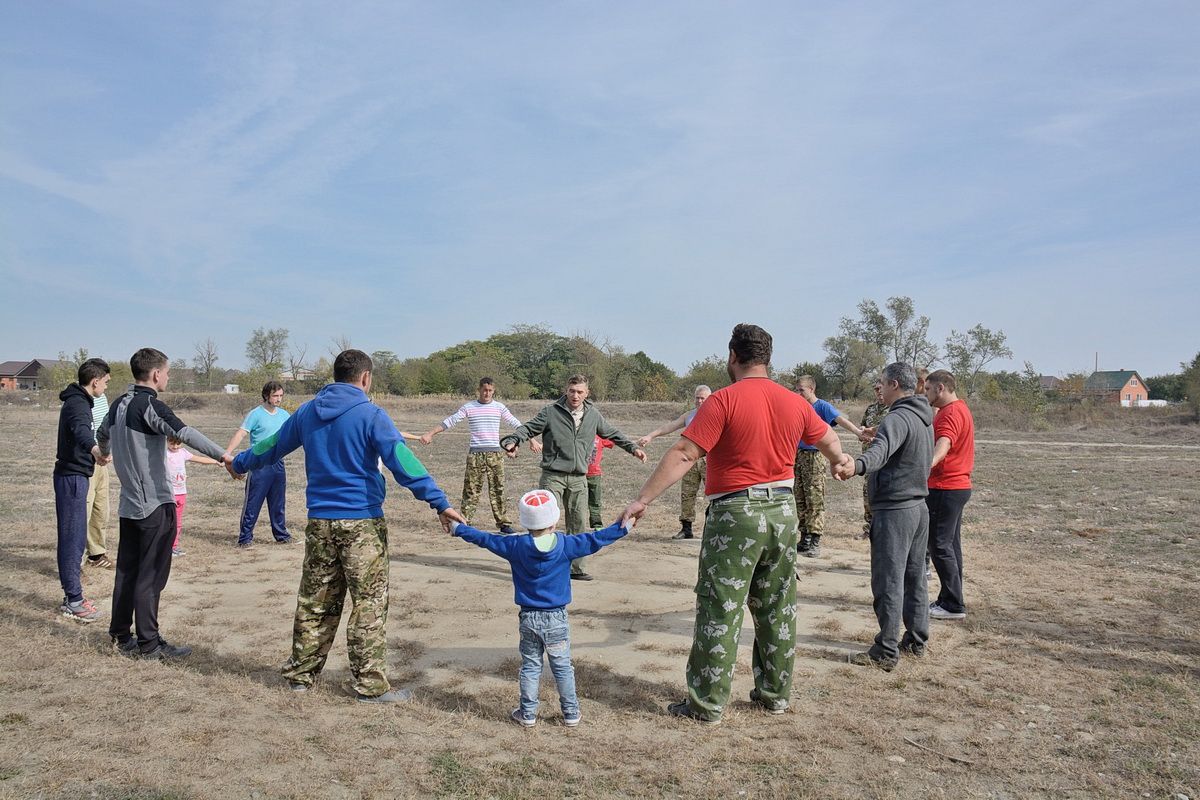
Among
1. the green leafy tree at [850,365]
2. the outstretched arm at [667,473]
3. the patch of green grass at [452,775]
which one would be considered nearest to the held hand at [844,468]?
the outstretched arm at [667,473]

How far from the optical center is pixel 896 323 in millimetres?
69312

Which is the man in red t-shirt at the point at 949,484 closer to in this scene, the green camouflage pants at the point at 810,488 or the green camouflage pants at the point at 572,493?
the green camouflage pants at the point at 810,488

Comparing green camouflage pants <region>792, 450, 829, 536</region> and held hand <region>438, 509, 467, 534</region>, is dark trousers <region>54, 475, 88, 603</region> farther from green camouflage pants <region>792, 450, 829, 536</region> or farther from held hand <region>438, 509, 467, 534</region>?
green camouflage pants <region>792, 450, 829, 536</region>

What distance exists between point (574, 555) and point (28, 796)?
2.98 meters

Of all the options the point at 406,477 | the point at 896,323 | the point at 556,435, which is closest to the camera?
the point at 406,477

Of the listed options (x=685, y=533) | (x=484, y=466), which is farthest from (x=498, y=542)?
(x=685, y=533)

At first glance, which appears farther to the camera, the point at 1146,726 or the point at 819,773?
the point at 1146,726

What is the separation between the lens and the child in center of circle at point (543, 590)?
4.87 m

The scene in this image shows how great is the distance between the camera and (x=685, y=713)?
5.14 metres

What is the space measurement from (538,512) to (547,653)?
90 cm

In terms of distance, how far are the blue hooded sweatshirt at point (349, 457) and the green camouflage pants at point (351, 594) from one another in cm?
12

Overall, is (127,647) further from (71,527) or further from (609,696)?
(609,696)

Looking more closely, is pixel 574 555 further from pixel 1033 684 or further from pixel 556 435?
pixel 556 435

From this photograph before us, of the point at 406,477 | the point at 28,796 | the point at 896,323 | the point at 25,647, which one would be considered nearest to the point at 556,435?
the point at 406,477
